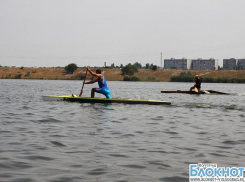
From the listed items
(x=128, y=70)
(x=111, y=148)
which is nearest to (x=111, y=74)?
(x=128, y=70)

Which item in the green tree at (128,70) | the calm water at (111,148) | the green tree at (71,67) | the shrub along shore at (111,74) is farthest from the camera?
the green tree at (71,67)

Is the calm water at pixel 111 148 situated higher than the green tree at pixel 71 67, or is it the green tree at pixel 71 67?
the green tree at pixel 71 67

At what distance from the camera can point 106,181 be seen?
603 centimetres

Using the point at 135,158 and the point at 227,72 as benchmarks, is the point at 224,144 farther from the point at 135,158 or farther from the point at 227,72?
the point at 227,72

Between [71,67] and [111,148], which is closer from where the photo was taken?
[111,148]

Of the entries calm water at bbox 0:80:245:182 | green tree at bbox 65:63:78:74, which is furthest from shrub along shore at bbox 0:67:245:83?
calm water at bbox 0:80:245:182

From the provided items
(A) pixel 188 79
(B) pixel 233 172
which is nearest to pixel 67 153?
(B) pixel 233 172

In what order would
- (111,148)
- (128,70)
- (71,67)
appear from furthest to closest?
(71,67), (128,70), (111,148)

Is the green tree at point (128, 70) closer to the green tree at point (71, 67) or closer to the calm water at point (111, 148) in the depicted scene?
the green tree at point (71, 67)

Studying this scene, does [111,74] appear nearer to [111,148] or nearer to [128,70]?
[128,70]

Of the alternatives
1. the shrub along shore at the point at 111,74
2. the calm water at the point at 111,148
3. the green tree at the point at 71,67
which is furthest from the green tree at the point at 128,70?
the calm water at the point at 111,148

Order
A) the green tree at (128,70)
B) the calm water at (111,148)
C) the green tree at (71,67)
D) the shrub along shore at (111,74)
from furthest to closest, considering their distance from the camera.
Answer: the green tree at (71,67), the green tree at (128,70), the shrub along shore at (111,74), the calm water at (111,148)

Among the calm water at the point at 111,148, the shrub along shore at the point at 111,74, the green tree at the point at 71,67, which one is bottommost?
the calm water at the point at 111,148

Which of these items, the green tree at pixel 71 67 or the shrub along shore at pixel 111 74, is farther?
the green tree at pixel 71 67
